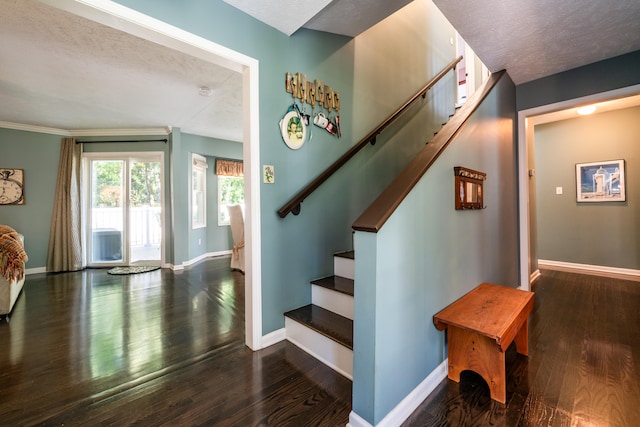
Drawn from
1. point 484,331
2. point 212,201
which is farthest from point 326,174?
point 212,201

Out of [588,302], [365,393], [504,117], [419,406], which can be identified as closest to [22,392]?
[365,393]

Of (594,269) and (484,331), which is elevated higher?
(484,331)

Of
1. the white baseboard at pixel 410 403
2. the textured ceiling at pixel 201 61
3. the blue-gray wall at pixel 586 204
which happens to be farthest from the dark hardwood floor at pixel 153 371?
the blue-gray wall at pixel 586 204

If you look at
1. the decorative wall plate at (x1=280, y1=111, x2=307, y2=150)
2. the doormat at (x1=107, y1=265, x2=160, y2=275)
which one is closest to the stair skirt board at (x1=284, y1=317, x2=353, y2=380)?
the decorative wall plate at (x1=280, y1=111, x2=307, y2=150)

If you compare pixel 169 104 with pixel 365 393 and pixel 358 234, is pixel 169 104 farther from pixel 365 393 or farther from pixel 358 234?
pixel 365 393

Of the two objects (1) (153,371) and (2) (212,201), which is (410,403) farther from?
(2) (212,201)

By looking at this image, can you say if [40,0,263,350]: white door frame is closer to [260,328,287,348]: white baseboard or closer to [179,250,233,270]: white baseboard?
[260,328,287,348]: white baseboard

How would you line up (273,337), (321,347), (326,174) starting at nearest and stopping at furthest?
(321,347) → (273,337) → (326,174)

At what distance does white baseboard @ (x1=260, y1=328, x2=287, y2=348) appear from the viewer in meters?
1.94

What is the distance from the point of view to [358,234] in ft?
3.82

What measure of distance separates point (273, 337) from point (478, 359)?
1.35 meters

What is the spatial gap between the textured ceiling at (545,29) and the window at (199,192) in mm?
4781

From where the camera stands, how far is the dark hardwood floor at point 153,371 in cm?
133

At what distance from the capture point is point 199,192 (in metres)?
5.46
